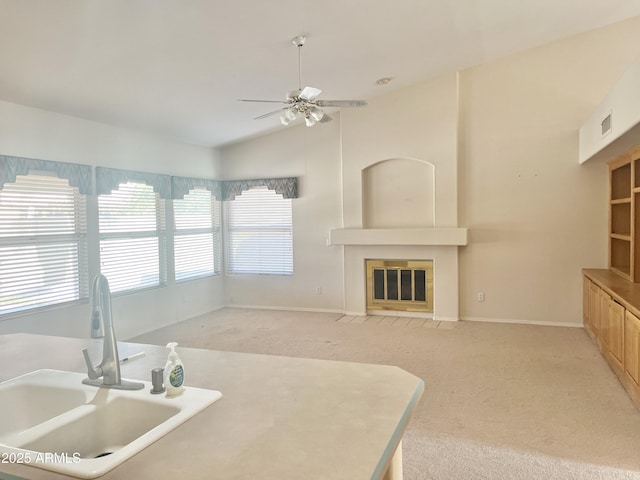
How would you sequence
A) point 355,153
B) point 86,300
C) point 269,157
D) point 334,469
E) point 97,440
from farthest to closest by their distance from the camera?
point 269,157 → point 355,153 → point 86,300 → point 97,440 → point 334,469

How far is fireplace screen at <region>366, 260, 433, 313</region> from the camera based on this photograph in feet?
21.5

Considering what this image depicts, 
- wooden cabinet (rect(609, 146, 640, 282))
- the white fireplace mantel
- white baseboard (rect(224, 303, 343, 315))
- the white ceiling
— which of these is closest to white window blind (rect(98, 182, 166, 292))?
the white ceiling

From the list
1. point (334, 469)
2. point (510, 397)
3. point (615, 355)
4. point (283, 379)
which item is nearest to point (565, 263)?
point (615, 355)

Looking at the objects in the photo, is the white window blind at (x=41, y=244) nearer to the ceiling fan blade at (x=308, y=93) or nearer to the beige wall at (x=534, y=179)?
the ceiling fan blade at (x=308, y=93)

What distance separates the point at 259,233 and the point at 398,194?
2391 millimetres

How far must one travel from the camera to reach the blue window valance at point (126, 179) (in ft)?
17.5

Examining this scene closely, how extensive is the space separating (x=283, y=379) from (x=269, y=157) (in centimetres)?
612

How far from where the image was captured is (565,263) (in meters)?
5.95

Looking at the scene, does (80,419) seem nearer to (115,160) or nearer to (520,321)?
(115,160)

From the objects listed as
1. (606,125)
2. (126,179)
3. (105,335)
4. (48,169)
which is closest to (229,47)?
(48,169)

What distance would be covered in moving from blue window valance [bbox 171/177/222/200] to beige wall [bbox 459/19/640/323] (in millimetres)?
3889

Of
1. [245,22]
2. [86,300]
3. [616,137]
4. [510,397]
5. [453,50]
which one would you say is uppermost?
[453,50]

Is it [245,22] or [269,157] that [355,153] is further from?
[245,22]

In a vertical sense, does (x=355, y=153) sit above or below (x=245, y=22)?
below
